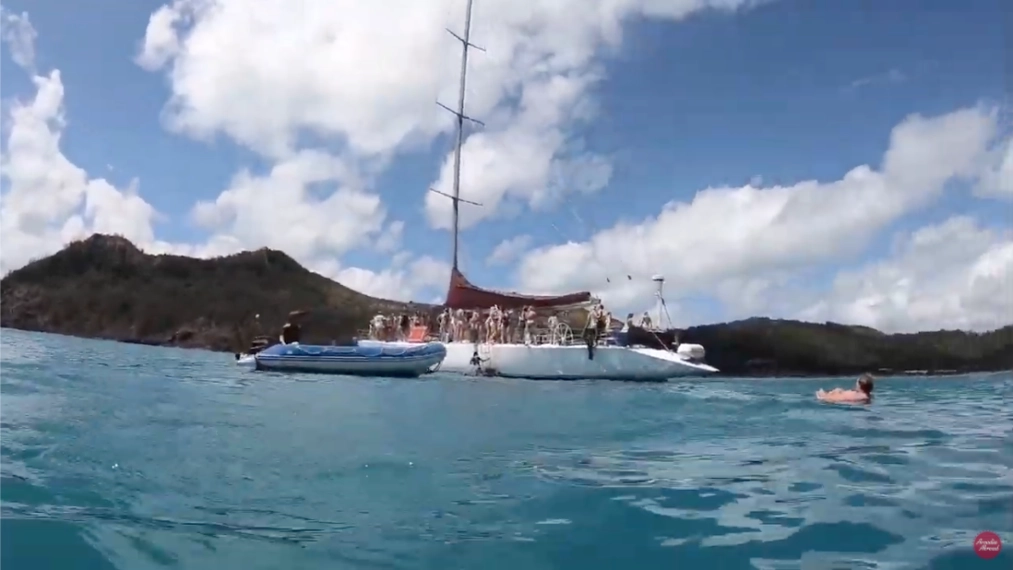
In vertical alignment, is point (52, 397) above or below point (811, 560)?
above

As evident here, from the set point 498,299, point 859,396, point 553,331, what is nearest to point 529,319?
point 553,331

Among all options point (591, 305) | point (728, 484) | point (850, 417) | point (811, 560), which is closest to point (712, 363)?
point (591, 305)

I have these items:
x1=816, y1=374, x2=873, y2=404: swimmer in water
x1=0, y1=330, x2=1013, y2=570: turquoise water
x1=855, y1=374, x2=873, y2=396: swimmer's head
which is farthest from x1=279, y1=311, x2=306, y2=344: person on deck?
x1=855, y1=374, x2=873, y2=396: swimmer's head

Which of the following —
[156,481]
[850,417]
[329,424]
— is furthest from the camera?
[850,417]

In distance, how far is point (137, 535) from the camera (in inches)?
262

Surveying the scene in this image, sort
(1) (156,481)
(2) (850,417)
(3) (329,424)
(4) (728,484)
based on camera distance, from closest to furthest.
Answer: (1) (156,481) < (4) (728,484) < (3) (329,424) < (2) (850,417)

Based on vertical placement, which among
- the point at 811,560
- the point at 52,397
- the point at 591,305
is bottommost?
the point at 811,560

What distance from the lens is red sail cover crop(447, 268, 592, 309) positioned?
32.0 m

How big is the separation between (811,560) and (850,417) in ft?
32.0

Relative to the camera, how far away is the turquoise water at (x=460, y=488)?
6660 millimetres

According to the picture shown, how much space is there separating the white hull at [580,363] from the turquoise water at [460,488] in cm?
1508

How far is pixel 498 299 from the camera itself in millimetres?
32469

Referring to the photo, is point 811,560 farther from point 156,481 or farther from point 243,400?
point 243,400

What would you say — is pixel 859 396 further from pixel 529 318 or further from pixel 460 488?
pixel 529 318
